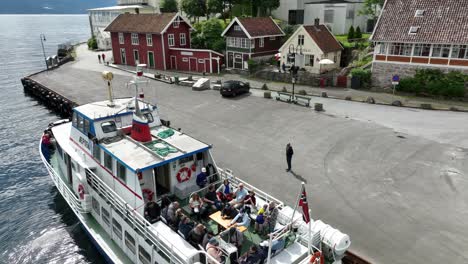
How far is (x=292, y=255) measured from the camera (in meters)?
11.7

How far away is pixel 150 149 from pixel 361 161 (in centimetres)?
1494

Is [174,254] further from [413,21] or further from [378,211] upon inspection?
[413,21]

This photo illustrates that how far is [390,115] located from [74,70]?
49.3 metres

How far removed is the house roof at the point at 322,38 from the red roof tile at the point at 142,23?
76.4 ft

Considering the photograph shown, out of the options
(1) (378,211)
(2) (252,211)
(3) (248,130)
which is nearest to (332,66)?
(3) (248,130)

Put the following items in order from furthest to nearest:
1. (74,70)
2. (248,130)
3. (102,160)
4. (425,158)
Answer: (74,70), (248,130), (425,158), (102,160)

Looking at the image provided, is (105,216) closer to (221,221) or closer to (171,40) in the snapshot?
(221,221)

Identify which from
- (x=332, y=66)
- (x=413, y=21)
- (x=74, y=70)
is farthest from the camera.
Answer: (x=74, y=70)

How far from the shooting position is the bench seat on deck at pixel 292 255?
11461 mm

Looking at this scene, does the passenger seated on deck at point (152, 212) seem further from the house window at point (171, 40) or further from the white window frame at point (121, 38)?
the white window frame at point (121, 38)

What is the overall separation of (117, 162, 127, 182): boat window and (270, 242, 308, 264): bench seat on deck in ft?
23.5

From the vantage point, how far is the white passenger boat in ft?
39.5

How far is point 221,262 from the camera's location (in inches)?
445

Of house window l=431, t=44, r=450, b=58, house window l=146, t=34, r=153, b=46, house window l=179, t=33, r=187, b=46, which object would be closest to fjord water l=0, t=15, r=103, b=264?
house window l=146, t=34, r=153, b=46
